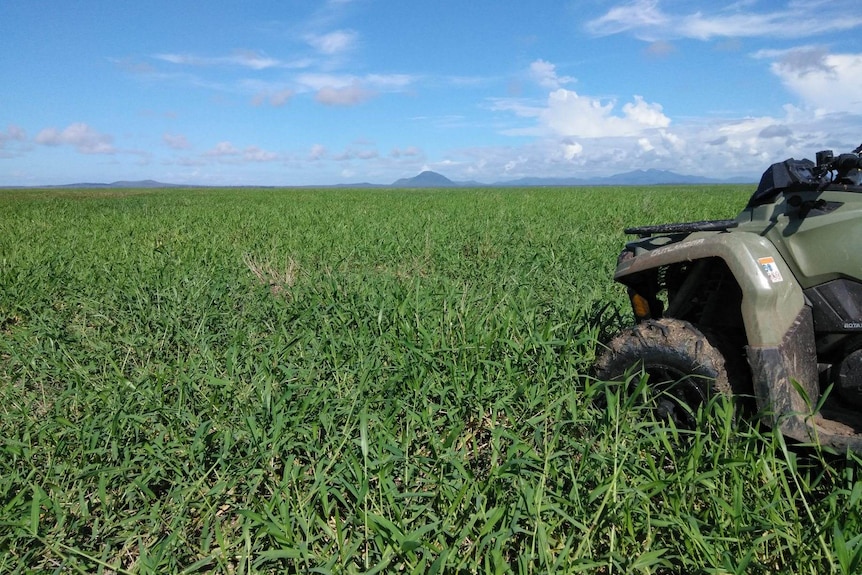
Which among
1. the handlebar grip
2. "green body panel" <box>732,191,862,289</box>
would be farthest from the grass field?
the handlebar grip

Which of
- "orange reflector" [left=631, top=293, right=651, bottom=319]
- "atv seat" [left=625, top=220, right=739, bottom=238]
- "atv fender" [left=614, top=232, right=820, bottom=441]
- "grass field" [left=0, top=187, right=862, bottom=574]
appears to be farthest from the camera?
"orange reflector" [left=631, top=293, right=651, bottom=319]

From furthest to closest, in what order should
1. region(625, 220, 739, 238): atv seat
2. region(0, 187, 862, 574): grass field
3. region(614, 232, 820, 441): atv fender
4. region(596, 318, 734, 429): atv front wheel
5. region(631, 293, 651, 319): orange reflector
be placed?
region(631, 293, 651, 319): orange reflector
region(625, 220, 739, 238): atv seat
region(596, 318, 734, 429): atv front wheel
region(614, 232, 820, 441): atv fender
region(0, 187, 862, 574): grass field

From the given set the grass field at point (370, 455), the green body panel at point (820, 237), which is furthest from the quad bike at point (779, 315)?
the grass field at point (370, 455)

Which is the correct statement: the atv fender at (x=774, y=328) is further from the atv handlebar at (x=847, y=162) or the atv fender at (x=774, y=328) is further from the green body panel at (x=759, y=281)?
the atv handlebar at (x=847, y=162)

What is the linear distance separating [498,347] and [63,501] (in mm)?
2154

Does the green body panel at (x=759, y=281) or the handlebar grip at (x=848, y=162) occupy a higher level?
the handlebar grip at (x=848, y=162)

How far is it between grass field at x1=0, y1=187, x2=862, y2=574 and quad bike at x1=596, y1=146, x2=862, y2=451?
171 mm

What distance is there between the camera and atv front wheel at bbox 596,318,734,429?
2.45 meters

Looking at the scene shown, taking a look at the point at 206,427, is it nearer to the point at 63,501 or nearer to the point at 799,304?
the point at 63,501

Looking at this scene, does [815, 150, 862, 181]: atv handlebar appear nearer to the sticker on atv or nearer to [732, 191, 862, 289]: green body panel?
[732, 191, 862, 289]: green body panel

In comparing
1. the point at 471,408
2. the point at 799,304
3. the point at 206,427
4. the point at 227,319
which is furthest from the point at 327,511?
the point at 227,319

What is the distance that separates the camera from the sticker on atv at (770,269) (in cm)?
233

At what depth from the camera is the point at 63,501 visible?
2.31m

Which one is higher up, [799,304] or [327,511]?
[799,304]
